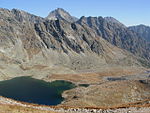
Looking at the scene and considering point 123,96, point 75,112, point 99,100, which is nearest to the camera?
point 75,112

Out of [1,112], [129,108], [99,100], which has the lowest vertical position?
[99,100]

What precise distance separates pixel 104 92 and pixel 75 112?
99.7 meters

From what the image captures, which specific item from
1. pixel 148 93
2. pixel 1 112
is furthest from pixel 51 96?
pixel 1 112

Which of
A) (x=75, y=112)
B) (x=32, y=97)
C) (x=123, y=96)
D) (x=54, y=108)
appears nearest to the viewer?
(x=75, y=112)

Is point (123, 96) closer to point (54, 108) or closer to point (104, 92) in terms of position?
point (104, 92)

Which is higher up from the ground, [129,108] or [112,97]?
[129,108]

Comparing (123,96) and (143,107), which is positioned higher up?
(143,107)

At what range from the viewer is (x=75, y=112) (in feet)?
120

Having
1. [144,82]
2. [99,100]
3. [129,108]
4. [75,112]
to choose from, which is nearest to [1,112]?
[75,112]

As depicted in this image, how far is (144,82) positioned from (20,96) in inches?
3130

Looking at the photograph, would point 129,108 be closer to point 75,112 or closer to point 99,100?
point 75,112

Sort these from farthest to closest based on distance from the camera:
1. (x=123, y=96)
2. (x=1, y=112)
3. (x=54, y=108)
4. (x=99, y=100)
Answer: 1. (x=123, y=96)
2. (x=99, y=100)
3. (x=54, y=108)
4. (x=1, y=112)

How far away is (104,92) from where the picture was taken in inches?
5276

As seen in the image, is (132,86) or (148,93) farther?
(132,86)
